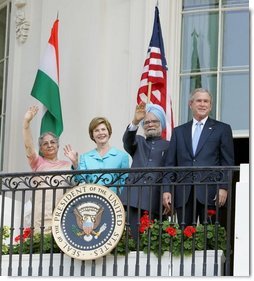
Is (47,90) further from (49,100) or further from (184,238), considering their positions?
(184,238)

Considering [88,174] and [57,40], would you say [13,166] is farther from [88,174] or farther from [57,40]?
[88,174]

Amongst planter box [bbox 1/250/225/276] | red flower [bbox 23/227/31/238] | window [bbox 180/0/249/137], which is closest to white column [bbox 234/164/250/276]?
planter box [bbox 1/250/225/276]

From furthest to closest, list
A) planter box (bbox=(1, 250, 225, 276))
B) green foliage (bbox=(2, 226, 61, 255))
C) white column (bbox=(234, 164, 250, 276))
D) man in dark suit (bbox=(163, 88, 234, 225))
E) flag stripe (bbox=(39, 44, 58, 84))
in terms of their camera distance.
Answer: flag stripe (bbox=(39, 44, 58, 84)) → green foliage (bbox=(2, 226, 61, 255)) → man in dark suit (bbox=(163, 88, 234, 225)) → planter box (bbox=(1, 250, 225, 276)) → white column (bbox=(234, 164, 250, 276))

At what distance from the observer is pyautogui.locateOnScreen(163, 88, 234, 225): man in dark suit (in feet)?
48.3

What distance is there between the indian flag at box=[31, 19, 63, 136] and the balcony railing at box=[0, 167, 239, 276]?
6.58ft

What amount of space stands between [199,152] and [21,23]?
444 centimetres

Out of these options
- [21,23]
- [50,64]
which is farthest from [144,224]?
[21,23]

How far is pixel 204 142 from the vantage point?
14.9m

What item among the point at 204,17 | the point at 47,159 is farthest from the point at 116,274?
the point at 204,17

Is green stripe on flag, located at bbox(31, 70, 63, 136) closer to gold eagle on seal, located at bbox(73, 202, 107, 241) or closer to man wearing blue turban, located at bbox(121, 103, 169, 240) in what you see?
man wearing blue turban, located at bbox(121, 103, 169, 240)

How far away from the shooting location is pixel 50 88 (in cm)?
1767

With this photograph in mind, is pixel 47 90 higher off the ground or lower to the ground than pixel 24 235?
higher

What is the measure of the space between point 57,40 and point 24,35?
31.6 inches

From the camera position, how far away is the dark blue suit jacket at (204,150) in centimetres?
1480
